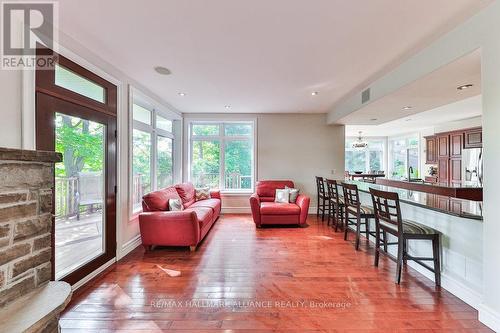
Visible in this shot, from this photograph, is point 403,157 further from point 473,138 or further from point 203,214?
point 203,214

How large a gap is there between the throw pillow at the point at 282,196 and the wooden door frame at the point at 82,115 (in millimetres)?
3247

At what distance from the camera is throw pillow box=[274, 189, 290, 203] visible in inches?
202

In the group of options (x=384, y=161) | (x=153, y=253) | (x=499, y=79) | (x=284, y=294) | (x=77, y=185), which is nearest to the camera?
(x=499, y=79)

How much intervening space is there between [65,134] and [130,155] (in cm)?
110

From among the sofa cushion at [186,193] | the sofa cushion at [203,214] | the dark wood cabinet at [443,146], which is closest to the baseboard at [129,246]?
the sofa cushion at [203,214]

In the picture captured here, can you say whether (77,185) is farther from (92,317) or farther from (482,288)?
(482,288)

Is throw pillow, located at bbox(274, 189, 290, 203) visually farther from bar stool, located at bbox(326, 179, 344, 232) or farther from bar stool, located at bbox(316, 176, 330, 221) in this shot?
bar stool, located at bbox(326, 179, 344, 232)

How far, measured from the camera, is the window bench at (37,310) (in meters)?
1.20

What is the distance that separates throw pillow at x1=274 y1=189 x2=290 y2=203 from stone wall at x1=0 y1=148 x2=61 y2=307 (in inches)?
163

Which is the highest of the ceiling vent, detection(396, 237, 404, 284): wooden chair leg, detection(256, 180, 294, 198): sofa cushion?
the ceiling vent

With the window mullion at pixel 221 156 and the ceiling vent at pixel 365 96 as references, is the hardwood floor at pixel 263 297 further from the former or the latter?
the window mullion at pixel 221 156

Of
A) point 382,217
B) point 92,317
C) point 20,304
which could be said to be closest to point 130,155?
point 92,317

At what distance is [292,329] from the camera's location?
1.86 metres

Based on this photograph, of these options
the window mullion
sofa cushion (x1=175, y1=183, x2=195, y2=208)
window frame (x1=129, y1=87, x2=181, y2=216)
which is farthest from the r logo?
the window mullion
